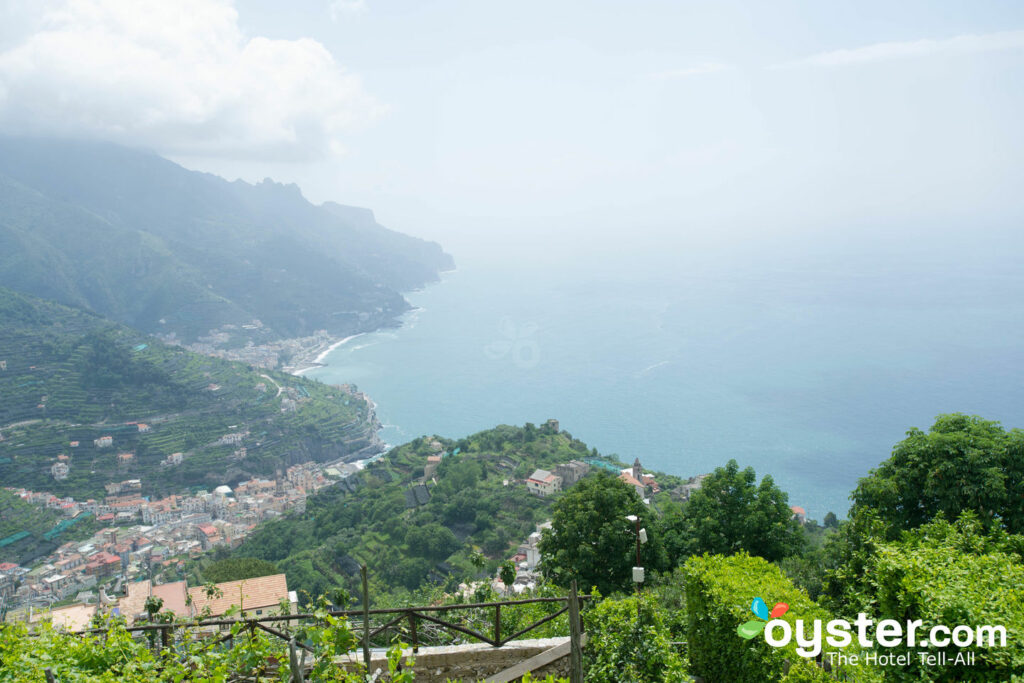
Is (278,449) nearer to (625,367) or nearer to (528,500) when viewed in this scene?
(528,500)

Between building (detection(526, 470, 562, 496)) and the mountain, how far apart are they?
56558 mm

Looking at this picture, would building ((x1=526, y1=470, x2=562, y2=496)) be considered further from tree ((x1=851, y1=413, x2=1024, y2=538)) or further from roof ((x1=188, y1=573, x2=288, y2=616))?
tree ((x1=851, y1=413, x2=1024, y2=538))

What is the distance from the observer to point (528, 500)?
2241 cm

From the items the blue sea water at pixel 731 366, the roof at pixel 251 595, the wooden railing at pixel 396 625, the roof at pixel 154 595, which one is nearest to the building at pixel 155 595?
the roof at pixel 154 595

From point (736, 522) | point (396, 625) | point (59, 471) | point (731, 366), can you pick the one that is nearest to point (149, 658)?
point (396, 625)

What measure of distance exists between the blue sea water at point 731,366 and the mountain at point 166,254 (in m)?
10.8

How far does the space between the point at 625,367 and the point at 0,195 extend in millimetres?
79298

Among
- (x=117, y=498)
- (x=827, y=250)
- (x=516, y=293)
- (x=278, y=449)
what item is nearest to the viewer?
(x=117, y=498)

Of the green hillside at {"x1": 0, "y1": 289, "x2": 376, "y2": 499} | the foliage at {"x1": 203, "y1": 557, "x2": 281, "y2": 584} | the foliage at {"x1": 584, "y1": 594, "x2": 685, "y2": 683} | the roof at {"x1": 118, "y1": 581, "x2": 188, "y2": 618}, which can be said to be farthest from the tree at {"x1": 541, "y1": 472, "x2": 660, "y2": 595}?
the green hillside at {"x1": 0, "y1": 289, "x2": 376, "y2": 499}

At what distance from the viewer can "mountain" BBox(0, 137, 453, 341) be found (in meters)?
68.6

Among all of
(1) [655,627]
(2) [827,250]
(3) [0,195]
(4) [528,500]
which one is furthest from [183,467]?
(2) [827,250]

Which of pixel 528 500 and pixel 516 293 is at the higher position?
pixel 516 293

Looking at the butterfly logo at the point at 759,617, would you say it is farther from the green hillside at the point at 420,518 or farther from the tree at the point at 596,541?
the green hillside at the point at 420,518

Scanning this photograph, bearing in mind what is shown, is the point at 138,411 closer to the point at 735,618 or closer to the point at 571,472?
the point at 571,472
